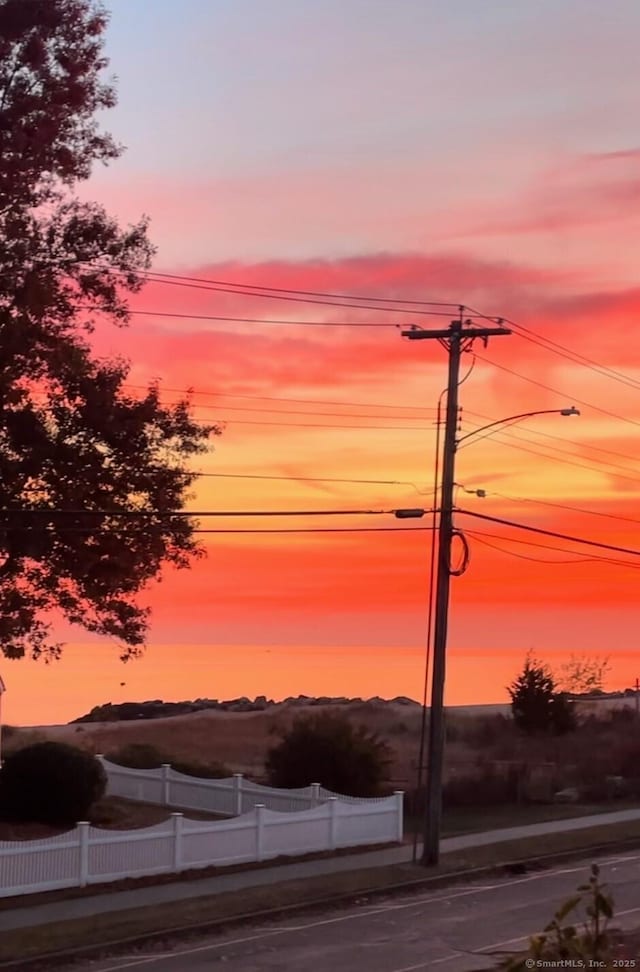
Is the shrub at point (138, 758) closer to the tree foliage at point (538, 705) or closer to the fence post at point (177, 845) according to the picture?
the fence post at point (177, 845)

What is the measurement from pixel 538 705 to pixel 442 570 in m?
28.7

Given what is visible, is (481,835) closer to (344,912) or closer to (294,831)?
(294,831)

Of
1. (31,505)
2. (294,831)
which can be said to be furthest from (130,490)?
(294,831)

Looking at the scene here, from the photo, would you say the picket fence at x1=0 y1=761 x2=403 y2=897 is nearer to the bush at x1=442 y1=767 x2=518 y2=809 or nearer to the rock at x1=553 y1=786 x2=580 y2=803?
the bush at x1=442 y1=767 x2=518 y2=809

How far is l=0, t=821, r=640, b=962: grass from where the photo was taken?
61.9 ft

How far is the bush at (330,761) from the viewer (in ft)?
111

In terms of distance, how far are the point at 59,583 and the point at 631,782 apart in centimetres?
2320

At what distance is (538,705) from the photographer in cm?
5512

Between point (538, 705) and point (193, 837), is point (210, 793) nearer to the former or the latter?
point (193, 837)

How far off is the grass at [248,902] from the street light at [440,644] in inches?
30.8

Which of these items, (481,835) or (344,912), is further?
(481,835)

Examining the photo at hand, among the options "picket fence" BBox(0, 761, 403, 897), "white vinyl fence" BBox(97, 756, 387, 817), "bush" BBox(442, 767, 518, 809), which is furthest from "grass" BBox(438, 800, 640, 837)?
"picket fence" BBox(0, 761, 403, 897)

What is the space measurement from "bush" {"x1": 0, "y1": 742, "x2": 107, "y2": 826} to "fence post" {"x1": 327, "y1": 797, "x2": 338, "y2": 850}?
16.8ft

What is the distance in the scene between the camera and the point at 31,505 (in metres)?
26.2
